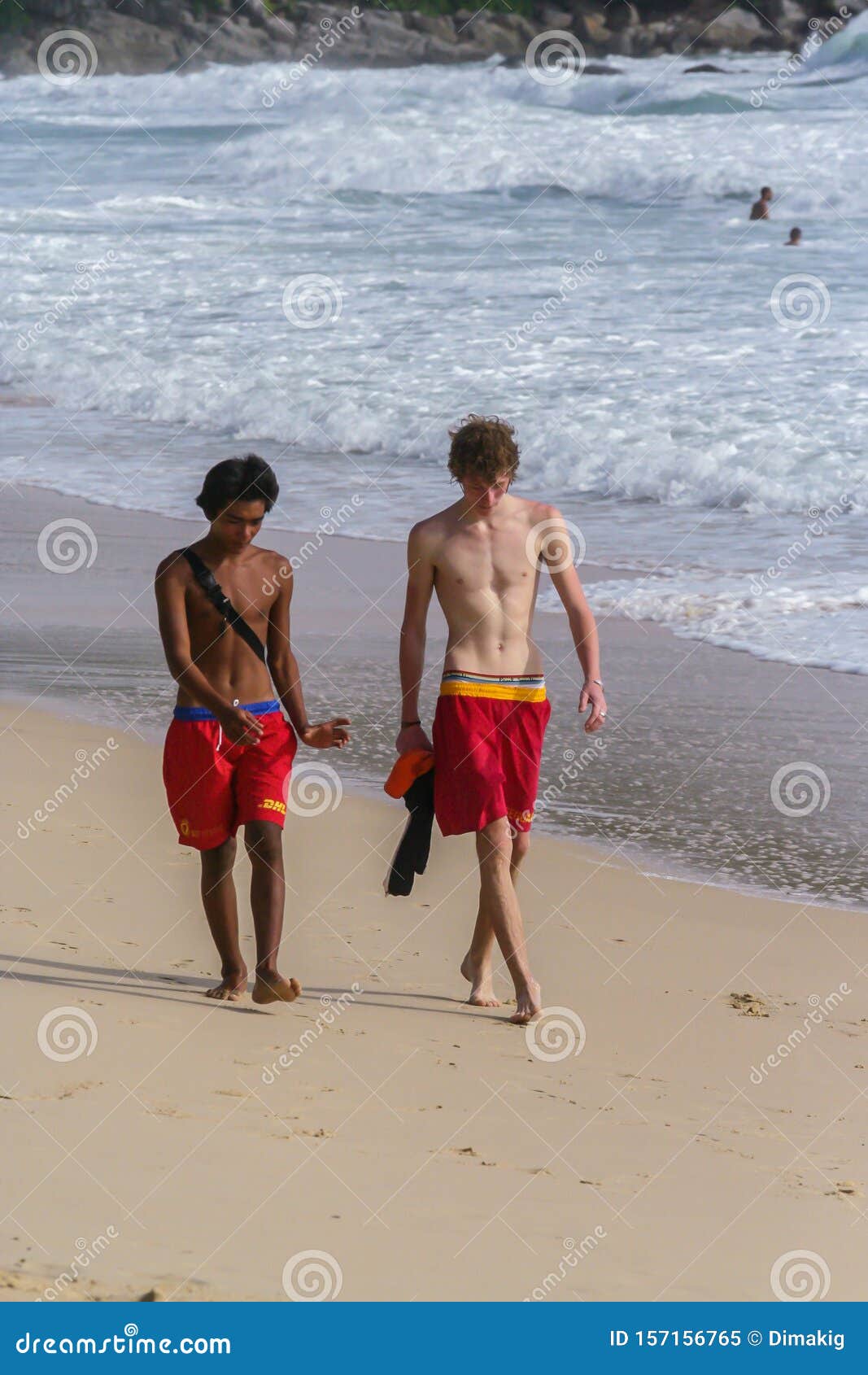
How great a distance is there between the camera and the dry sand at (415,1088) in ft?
9.85

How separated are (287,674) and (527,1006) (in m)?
1.08

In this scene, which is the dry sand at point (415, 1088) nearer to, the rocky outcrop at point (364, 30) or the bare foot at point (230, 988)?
the bare foot at point (230, 988)

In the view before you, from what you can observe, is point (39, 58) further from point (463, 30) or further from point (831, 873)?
point (831, 873)

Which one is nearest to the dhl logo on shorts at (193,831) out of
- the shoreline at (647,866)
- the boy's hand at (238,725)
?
the boy's hand at (238,725)

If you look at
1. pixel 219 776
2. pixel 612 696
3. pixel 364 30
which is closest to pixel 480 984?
pixel 219 776

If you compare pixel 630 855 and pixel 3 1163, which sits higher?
pixel 3 1163

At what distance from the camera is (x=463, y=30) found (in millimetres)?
45344

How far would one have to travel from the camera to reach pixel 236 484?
13.9 feet

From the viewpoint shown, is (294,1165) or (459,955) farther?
(459,955)

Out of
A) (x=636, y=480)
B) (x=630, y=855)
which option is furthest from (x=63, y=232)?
(x=630, y=855)

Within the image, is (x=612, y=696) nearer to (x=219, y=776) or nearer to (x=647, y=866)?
(x=647, y=866)

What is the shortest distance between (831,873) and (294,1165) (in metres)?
2.90

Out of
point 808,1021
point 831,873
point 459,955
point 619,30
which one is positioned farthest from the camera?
point 619,30

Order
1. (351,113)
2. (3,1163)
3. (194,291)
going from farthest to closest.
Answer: (351,113), (194,291), (3,1163)
